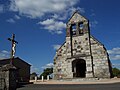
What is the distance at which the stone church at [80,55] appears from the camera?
2444 cm

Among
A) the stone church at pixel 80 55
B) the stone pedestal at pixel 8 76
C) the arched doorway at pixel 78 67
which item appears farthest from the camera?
the arched doorway at pixel 78 67

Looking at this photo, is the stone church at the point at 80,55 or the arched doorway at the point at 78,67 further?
the arched doorway at the point at 78,67

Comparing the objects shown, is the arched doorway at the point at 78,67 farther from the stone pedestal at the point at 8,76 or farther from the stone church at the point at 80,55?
the stone pedestal at the point at 8,76

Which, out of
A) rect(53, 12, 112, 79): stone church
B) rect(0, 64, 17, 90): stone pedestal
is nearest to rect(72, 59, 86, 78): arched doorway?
rect(53, 12, 112, 79): stone church

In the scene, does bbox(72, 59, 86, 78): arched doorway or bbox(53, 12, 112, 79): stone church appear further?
bbox(72, 59, 86, 78): arched doorway

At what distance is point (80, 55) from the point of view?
84.0 feet

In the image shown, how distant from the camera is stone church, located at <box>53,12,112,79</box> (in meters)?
24.4

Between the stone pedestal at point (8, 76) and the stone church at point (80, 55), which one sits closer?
the stone pedestal at point (8, 76)

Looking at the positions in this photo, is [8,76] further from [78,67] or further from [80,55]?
[78,67]

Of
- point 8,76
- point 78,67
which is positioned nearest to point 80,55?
point 78,67

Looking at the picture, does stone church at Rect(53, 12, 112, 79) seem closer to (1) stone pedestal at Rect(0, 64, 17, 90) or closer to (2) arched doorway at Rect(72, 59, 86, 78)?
(2) arched doorway at Rect(72, 59, 86, 78)

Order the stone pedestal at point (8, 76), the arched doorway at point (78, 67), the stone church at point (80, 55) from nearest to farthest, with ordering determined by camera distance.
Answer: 1. the stone pedestal at point (8, 76)
2. the stone church at point (80, 55)
3. the arched doorway at point (78, 67)

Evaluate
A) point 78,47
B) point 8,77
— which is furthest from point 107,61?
point 8,77

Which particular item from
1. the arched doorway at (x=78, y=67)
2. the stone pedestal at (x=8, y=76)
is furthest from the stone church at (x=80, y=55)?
the stone pedestal at (x=8, y=76)
